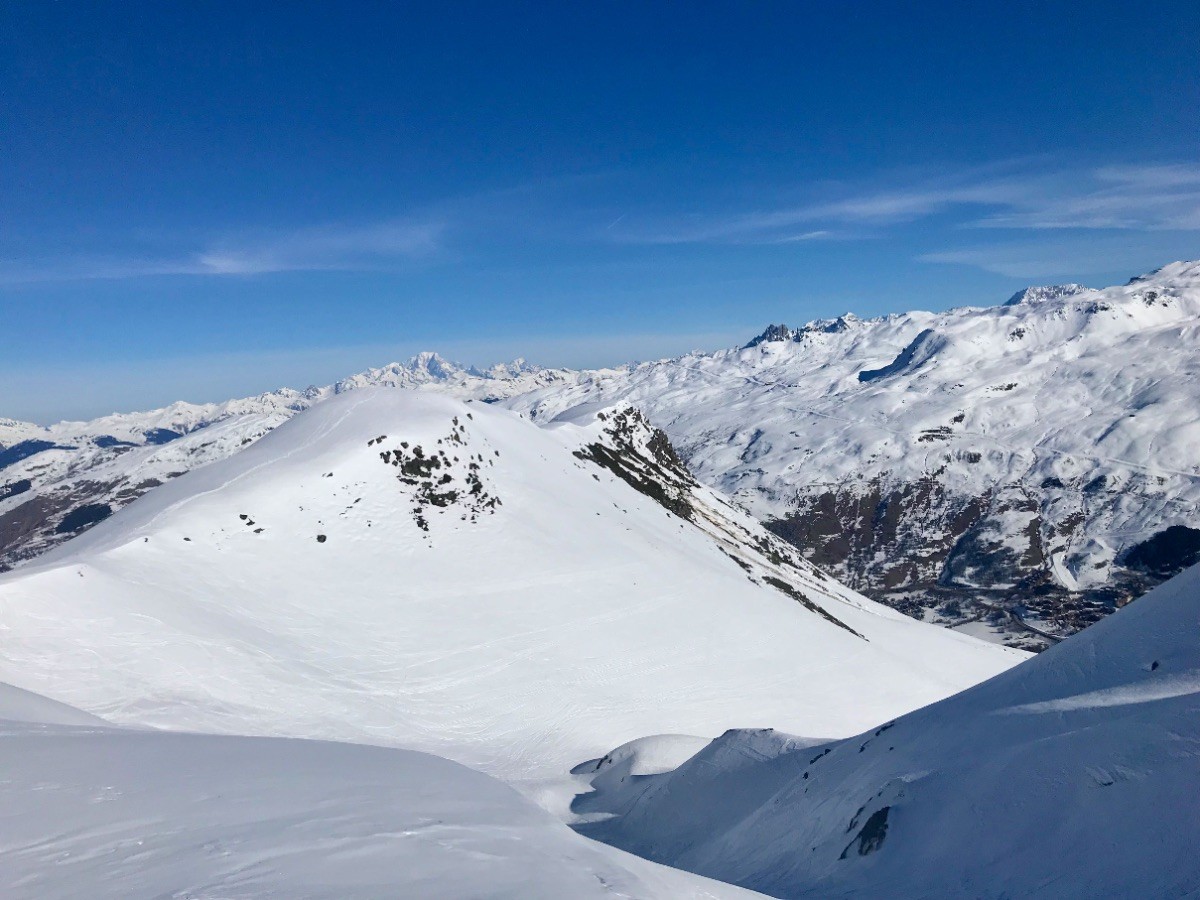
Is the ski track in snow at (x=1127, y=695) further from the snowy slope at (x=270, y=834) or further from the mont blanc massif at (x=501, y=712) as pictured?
the snowy slope at (x=270, y=834)

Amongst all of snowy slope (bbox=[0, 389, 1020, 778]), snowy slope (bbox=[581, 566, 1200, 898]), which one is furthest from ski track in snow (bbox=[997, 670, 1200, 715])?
snowy slope (bbox=[0, 389, 1020, 778])

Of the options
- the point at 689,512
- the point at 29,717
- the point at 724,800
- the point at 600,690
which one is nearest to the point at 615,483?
the point at 689,512

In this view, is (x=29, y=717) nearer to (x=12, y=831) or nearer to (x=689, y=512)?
(x=12, y=831)

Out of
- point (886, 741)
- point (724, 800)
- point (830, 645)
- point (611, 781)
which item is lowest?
point (830, 645)

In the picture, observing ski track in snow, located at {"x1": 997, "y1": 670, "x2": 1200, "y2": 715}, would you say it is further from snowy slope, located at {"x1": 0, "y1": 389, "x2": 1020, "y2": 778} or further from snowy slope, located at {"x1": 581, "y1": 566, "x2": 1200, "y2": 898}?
snowy slope, located at {"x1": 0, "y1": 389, "x2": 1020, "y2": 778}

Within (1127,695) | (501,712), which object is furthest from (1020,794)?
(501,712)

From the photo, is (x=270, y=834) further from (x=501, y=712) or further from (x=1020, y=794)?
(x=501, y=712)
